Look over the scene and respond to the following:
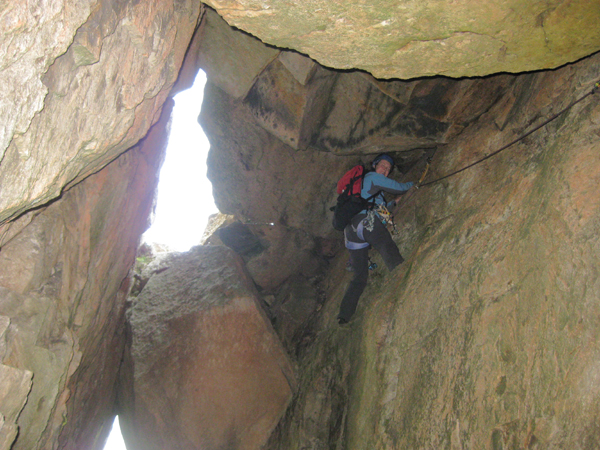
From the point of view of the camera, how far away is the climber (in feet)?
20.2

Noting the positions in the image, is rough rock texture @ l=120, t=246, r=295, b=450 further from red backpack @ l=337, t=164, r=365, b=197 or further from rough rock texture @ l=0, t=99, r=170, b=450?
red backpack @ l=337, t=164, r=365, b=197

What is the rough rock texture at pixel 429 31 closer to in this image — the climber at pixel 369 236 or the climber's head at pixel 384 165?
the climber at pixel 369 236

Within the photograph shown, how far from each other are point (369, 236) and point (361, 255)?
553 millimetres

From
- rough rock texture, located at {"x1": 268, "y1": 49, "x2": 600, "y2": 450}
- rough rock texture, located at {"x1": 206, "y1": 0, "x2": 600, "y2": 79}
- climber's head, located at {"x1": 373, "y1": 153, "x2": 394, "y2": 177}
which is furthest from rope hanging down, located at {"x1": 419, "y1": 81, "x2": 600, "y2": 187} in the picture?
climber's head, located at {"x1": 373, "y1": 153, "x2": 394, "y2": 177}

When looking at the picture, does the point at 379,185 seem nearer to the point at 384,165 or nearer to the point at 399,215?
the point at 384,165

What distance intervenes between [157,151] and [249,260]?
11.3 ft

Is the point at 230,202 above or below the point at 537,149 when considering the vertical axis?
above

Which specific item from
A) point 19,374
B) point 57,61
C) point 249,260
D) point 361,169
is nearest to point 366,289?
point 361,169

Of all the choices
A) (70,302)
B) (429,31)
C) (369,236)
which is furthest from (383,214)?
(70,302)

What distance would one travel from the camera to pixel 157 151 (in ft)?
22.1

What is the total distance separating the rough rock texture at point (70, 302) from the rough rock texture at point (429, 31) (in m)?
2.88

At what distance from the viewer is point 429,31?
370 cm

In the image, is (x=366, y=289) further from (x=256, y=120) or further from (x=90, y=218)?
(x=90, y=218)

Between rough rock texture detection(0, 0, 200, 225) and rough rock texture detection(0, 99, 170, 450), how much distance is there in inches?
35.3
